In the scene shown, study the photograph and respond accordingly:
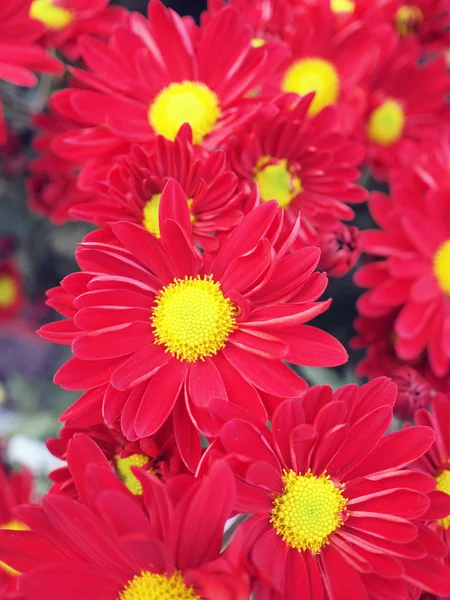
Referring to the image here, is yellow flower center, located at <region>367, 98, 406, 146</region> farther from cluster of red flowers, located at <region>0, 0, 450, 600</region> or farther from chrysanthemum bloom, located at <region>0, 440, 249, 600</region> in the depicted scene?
chrysanthemum bloom, located at <region>0, 440, 249, 600</region>

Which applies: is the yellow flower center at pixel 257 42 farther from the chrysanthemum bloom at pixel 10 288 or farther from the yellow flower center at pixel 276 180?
the chrysanthemum bloom at pixel 10 288

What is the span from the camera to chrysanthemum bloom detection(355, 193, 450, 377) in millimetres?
657

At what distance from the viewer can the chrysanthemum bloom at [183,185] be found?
19.2 inches

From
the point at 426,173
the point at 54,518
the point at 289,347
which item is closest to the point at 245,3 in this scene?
the point at 426,173

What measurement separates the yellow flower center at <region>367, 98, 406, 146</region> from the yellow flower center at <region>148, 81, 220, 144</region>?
28 centimetres

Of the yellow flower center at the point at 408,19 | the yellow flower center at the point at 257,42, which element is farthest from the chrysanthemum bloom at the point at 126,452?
the yellow flower center at the point at 408,19

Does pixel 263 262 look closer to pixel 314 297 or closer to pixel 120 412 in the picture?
pixel 314 297

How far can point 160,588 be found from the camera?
1.29 ft

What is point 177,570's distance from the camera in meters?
0.39

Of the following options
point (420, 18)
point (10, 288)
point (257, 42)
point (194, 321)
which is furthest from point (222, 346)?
point (10, 288)

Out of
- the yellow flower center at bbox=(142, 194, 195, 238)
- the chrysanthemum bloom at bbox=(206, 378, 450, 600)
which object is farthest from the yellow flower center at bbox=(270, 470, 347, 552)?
the yellow flower center at bbox=(142, 194, 195, 238)

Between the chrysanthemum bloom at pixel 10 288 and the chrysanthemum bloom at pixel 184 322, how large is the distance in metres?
0.60

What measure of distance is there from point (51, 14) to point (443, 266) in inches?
21.3

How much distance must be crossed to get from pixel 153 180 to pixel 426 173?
341mm
